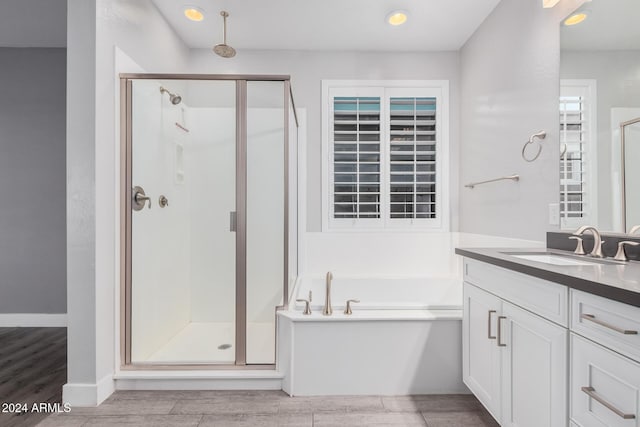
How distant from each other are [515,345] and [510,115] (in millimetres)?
1656

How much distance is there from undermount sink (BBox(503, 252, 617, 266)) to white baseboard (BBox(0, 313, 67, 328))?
3.69m

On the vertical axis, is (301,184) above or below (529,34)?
below

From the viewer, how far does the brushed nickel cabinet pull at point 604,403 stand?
35.0 inches

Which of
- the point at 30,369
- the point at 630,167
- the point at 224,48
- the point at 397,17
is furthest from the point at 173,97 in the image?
the point at 630,167

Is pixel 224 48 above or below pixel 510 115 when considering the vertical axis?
above

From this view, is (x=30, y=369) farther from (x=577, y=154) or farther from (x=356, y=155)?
(x=577, y=154)

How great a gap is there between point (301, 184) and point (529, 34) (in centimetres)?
197

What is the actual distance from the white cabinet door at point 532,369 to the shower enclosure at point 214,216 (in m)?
1.26

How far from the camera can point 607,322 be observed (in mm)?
964

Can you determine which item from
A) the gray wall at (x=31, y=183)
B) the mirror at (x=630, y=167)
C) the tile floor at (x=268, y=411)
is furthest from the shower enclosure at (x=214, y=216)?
the mirror at (x=630, y=167)

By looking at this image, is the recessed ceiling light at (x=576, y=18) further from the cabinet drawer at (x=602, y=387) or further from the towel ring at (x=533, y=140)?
the cabinet drawer at (x=602, y=387)

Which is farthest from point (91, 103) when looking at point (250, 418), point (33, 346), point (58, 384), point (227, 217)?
point (33, 346)

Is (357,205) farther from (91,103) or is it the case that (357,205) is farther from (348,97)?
(91,103)

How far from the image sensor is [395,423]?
1.78 meters
